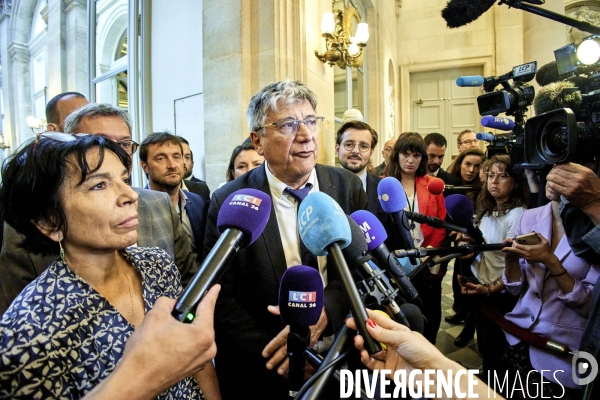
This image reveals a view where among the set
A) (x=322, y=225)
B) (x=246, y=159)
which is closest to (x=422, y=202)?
(x=246, y=159)

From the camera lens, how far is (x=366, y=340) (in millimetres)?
615

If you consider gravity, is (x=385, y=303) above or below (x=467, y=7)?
below

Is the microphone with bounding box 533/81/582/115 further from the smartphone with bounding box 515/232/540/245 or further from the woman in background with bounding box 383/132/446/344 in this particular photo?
the woman in background with bounding box 383/132/446/344

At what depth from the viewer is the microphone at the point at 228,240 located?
561mm

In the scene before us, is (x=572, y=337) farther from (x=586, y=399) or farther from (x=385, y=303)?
(x=385, y=303)

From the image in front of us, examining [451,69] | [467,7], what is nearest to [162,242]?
[467,7]

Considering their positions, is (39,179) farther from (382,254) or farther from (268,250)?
(382,254)

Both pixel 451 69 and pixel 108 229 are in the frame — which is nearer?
pixel 108 229

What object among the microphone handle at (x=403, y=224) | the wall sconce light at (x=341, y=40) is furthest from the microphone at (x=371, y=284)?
the wall sconce light at (x=341, y=40)

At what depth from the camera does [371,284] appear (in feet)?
2.48

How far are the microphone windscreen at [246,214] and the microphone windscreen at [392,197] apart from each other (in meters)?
0.71

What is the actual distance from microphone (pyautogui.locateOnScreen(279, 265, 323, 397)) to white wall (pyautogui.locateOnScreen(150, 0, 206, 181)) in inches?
108

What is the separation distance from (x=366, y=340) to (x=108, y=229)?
0.72 metres

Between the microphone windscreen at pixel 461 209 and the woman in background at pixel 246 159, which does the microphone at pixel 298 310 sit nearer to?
the microphone windscreen at pixel 461 209
